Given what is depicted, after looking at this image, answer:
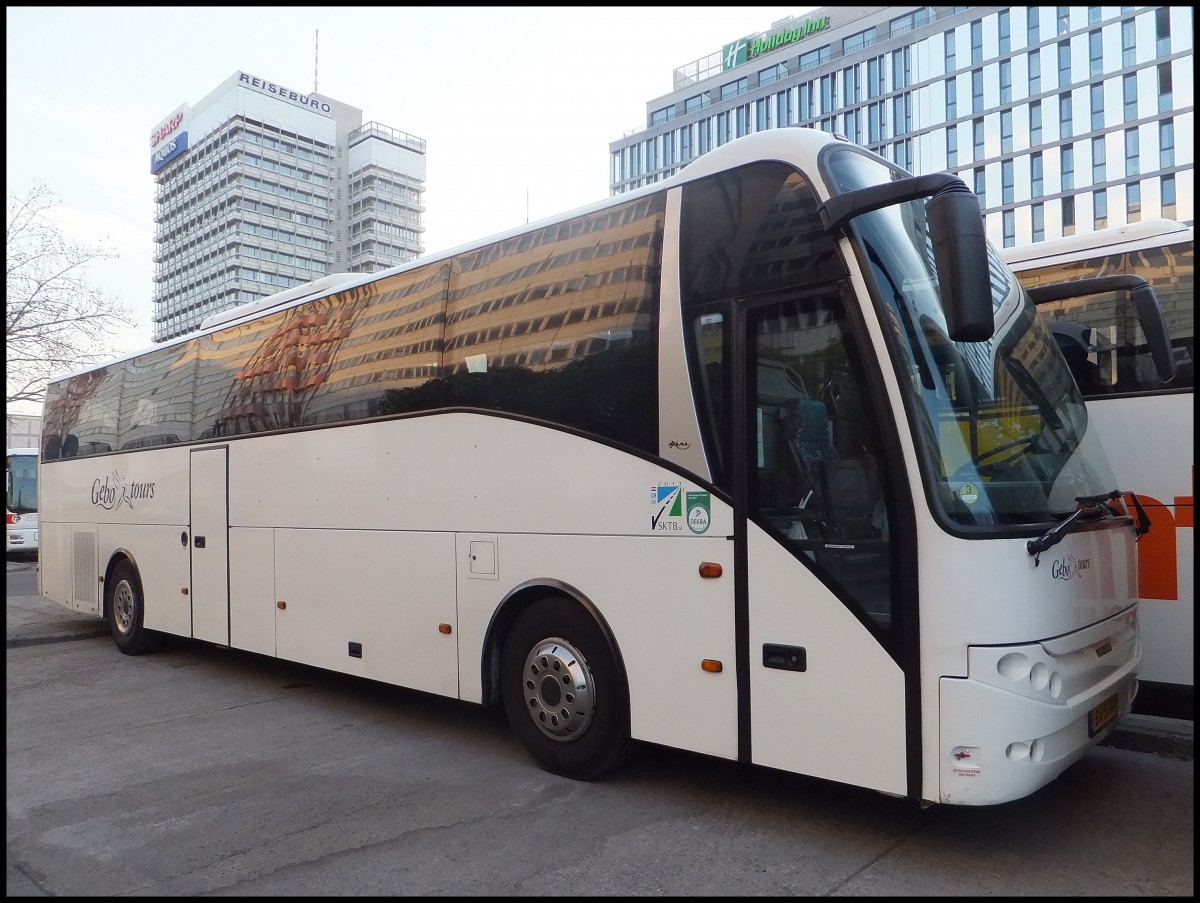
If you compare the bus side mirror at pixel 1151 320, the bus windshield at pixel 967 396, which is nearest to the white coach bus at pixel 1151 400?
the bus side mirror at pixel 1151 320

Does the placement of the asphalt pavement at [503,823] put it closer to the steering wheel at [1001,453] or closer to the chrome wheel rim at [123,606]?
the steering wheel at [1001,453]

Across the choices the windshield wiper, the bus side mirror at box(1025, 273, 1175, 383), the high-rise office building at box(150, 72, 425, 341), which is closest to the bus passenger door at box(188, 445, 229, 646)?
the windshield wiper

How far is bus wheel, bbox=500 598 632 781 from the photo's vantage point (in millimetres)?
4949

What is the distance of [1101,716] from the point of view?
13.9 ft

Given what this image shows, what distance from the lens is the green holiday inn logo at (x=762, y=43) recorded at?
7594cm

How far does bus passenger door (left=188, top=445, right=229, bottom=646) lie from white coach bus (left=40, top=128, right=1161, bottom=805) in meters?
1.72

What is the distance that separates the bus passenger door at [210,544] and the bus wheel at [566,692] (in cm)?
395

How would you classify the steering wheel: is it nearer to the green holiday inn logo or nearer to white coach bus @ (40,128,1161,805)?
white coach bus @ (40,128,1161,805)

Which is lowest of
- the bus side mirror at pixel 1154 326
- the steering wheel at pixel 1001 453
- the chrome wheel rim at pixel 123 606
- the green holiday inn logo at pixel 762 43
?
the chrome wheel rim at pixel 123 606

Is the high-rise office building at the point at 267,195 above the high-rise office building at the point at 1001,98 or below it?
above

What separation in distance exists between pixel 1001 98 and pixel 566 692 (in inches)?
2817

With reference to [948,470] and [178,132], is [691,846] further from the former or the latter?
[178,132]

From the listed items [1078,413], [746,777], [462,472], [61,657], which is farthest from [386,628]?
[61,657]

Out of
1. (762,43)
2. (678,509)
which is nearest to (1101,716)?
(678,509)
